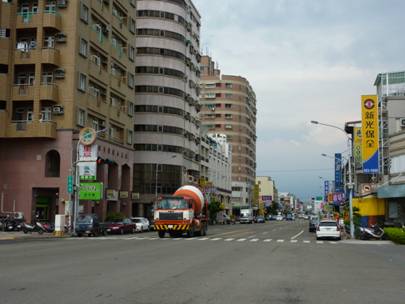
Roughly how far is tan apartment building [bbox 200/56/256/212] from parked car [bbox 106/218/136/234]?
89338mm

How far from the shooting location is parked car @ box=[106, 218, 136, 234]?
48.4 meters

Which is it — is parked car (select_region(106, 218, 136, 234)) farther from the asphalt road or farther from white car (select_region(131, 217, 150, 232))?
the asphalt road

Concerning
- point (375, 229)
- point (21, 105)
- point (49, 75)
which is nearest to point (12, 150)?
point (21, 105)

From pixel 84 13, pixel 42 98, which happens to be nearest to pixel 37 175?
pixel 42 98

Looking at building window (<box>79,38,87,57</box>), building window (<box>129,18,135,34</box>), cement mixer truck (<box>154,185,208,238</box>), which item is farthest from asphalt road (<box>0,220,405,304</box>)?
building window (<box>129,18,135,34</box>)

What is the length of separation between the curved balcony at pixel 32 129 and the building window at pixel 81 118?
275 centimetres

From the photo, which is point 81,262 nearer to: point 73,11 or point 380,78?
point 73,11

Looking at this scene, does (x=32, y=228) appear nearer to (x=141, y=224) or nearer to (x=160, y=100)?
(x=141, y=224)

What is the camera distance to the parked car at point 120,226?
48.4 metres

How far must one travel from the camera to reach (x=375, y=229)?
39.2 meters

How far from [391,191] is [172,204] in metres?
17.4

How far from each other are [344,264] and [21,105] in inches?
1636

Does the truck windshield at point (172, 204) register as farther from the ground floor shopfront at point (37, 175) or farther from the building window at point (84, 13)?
the building window at point (84, 13)

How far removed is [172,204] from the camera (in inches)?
1570
